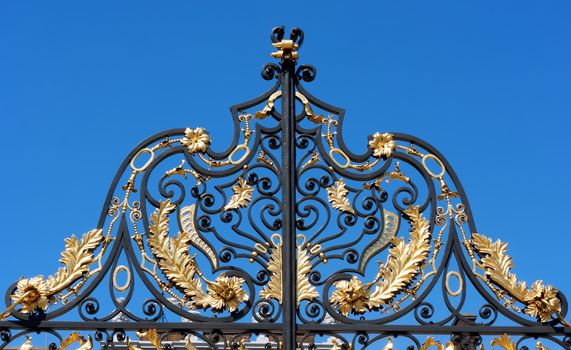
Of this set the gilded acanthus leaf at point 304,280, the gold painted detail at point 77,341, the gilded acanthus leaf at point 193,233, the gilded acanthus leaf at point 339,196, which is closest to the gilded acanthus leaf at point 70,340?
the gold painted detail at point 77,341

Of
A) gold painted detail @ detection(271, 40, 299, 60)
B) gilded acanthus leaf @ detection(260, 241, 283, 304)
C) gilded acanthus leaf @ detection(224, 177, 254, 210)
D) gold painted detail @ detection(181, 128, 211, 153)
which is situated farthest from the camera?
gold painted detail @ detection(271, 40, 299, 60)

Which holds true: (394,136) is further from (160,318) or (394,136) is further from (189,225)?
(160,318)

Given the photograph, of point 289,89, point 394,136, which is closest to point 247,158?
point 289,89

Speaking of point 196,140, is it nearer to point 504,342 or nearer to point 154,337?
point 154,337

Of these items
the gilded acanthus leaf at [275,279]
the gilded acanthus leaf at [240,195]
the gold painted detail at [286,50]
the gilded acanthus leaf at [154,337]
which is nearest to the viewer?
the gilded acanthus leaf at [154,337]

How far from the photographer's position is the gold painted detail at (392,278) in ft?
→ 21.7

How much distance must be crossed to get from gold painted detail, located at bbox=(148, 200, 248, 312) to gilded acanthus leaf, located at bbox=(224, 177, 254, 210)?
1.14 feet

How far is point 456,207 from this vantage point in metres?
6.92

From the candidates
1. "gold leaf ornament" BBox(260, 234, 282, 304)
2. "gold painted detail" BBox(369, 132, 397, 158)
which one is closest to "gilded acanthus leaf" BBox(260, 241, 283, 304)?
"gold leaf ornament" BBox(260, 234, 282, 304)

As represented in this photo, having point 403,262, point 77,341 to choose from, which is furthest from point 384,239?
point 77,341

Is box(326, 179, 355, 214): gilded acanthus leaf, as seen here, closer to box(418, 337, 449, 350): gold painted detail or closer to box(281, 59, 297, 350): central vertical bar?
box(281, 59, 297, 350): central vertical bar

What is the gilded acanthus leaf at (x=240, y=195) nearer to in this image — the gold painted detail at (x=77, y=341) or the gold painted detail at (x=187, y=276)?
the gold painted detail at (x=187, y=276)

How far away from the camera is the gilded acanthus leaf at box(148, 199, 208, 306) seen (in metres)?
6.61

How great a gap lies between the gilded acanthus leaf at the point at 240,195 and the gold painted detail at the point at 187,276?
346mm
